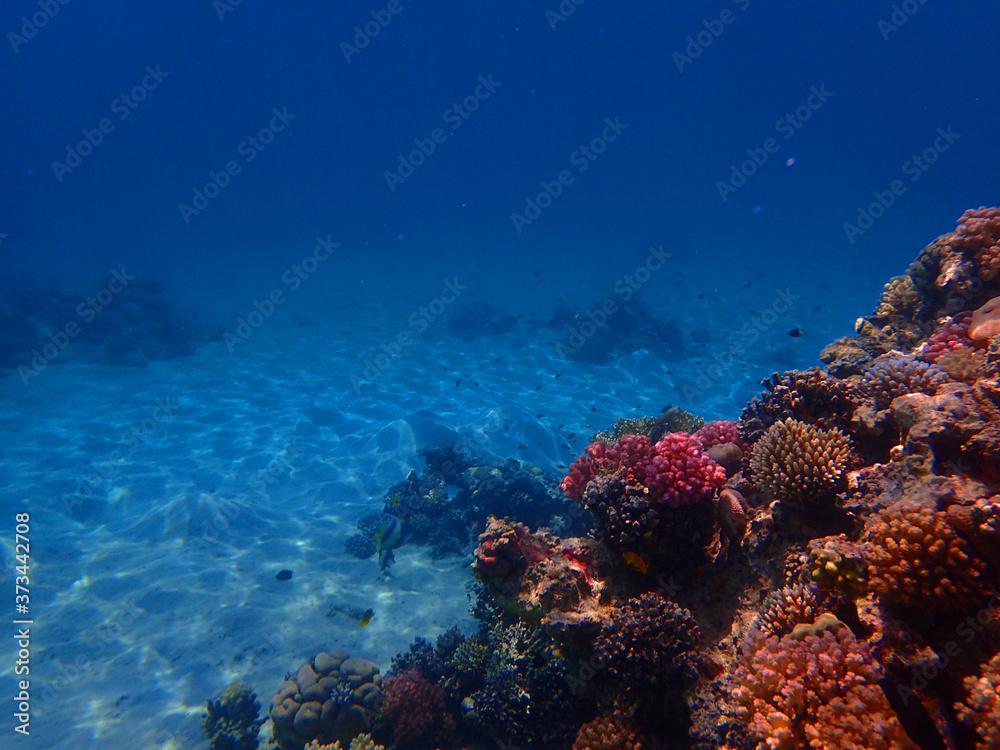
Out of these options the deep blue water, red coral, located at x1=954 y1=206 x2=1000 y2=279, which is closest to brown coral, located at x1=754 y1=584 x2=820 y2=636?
red coral, located at x1=954 y1=206 x2=1000 y2=279

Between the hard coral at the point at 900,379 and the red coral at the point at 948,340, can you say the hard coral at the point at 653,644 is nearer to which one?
the hard coral at the point at 900,379

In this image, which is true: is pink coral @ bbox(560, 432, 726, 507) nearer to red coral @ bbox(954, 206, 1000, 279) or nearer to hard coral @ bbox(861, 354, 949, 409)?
hard coral @ bbox(861, 354, 949, 409)

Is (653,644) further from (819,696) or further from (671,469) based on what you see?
(671,469)

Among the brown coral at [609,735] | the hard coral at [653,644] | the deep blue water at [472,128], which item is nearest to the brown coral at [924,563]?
the hard coral at [653,644]

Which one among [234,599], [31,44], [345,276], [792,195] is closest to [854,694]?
[234,599]

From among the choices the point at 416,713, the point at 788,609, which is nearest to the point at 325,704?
the point at 416,713

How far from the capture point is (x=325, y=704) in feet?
20.1

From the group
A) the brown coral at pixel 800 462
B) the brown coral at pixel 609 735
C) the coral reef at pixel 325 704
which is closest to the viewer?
the brown coral at pixel 609 735

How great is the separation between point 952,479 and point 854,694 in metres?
1.57

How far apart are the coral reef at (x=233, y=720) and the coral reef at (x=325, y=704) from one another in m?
0.69

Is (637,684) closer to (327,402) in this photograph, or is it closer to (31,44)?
(327,402)

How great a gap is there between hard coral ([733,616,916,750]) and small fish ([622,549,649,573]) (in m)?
1.25

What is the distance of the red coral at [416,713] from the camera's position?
18.8 ft

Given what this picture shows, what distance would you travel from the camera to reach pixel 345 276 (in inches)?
2186
